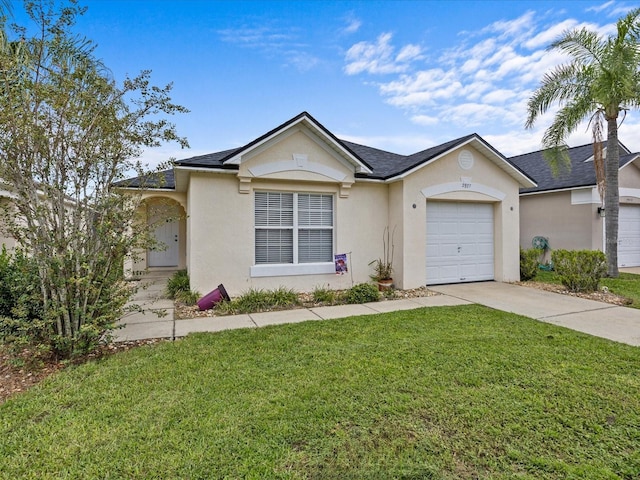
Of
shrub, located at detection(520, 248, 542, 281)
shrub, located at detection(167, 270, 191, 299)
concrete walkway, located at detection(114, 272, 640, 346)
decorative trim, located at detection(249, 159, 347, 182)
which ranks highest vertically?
decorative trim, located at detection(249, 159, 347, 182)

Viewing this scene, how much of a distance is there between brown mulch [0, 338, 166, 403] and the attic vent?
9946 mm

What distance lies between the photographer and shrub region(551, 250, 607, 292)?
29.3 ft

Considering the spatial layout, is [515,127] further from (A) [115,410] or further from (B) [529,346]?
(A) [115,410]

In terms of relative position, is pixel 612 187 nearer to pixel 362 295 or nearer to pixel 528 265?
pixel 528 265

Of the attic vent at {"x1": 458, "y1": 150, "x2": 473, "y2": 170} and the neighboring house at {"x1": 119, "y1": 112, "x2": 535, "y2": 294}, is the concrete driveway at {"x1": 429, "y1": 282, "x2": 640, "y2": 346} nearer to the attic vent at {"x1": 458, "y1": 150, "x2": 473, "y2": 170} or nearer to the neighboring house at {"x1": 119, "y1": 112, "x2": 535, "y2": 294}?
the neighboring house at {"x1": 119, "y1": 112, "x2": 535, "y2": 294}

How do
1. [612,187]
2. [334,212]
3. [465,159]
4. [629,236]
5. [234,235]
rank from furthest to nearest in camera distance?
[629,236] < [612,187] < [465,159] < [334,212] < [234,235]

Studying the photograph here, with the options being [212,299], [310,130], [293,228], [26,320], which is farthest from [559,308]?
[26,320]

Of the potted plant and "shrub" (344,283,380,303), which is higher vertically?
the potted plant

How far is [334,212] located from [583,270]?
696 cm

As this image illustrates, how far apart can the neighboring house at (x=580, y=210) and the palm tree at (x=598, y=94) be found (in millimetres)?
1246

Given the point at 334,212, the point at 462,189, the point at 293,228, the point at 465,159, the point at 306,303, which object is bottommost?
the point at 306,303

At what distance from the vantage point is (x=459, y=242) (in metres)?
10.7

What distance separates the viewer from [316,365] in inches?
171

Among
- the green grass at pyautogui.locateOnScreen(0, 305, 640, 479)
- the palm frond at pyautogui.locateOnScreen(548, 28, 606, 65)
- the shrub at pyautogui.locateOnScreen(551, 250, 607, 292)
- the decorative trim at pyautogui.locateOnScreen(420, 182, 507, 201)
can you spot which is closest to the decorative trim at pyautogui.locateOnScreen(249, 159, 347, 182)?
the decorative trim at pyautogui.locateOnScreen(420, 182, 507, 201)
